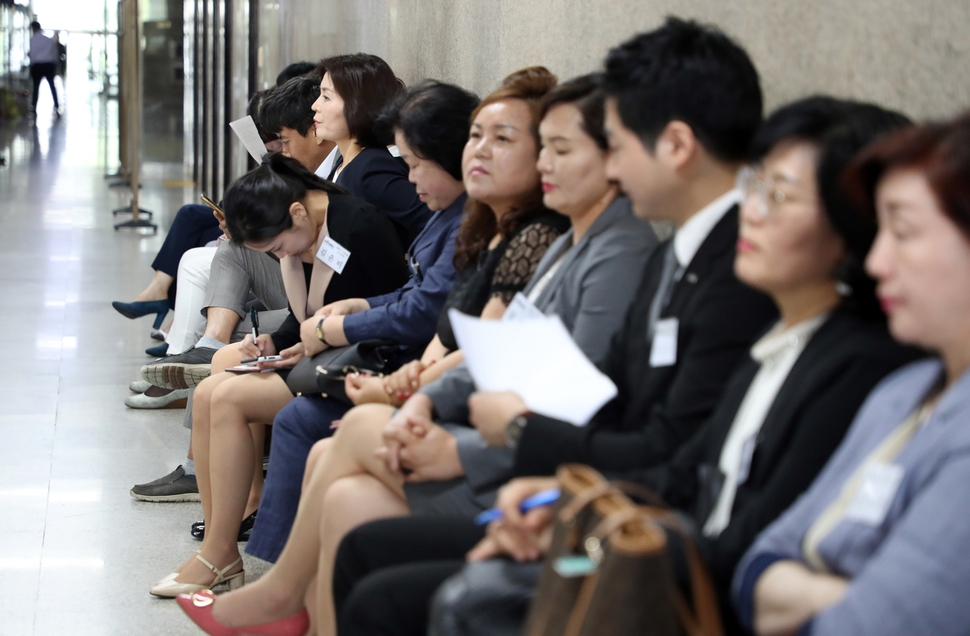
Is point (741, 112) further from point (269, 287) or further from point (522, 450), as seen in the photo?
point (269, 287)

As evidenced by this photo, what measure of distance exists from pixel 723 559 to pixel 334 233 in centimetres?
216

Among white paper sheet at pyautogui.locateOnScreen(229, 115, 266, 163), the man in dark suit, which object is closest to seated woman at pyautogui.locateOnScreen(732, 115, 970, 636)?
the man in dark suit

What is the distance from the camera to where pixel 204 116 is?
1238 centimetres

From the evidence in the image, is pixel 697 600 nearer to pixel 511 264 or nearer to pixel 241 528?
pixel 511 264

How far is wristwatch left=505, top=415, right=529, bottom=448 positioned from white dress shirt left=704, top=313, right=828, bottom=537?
1.23 feet

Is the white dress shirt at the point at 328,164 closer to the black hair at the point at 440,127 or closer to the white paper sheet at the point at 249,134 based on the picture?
the white paper sheet at the point at 249,134

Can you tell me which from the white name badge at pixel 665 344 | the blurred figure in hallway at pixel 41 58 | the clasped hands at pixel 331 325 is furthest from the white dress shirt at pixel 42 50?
the white name badge at pixel 665 344

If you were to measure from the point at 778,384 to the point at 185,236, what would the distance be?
4.65 m

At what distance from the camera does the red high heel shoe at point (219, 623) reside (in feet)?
8.15

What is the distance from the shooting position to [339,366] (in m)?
2.90

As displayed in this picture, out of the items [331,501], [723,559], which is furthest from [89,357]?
[723,559]

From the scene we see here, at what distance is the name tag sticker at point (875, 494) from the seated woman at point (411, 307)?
5.50ft

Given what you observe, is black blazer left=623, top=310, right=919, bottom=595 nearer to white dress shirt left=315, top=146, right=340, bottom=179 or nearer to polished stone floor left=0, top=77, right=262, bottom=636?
polished stone floor left=0, top=77, right=262, bottom=636

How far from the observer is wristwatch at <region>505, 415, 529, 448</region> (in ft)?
5.95
